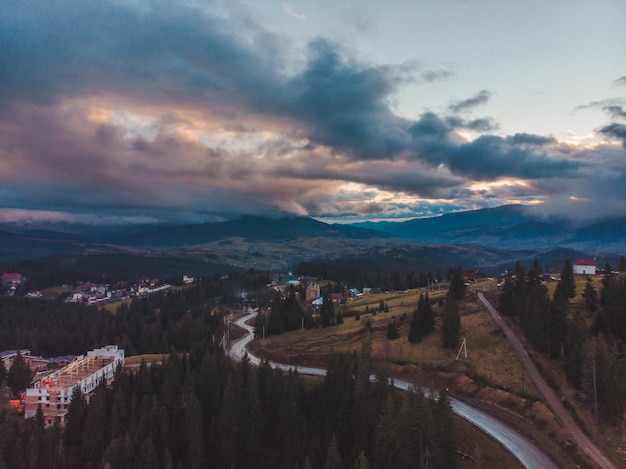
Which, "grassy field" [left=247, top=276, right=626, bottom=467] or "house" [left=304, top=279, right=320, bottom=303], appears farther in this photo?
"house" [left=304, top=279, right=320, bottom=303]

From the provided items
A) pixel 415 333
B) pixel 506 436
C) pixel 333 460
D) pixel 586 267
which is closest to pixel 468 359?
pixel 415 333

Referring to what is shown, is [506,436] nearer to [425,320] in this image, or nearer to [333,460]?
[333,460]

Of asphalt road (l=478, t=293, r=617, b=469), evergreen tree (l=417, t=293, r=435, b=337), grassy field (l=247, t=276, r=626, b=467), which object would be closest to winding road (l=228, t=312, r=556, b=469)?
grassy field (l=247, t=276, r=626, b=467)

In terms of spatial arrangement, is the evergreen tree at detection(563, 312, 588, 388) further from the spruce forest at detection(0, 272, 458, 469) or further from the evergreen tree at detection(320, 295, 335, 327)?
the evergreen tree at detection(320, 295, 335, 327)

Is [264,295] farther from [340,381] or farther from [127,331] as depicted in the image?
[340,381]

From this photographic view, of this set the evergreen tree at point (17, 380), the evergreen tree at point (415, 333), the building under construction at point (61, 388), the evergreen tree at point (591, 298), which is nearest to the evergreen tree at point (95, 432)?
the building under construction at point (61, 388)
